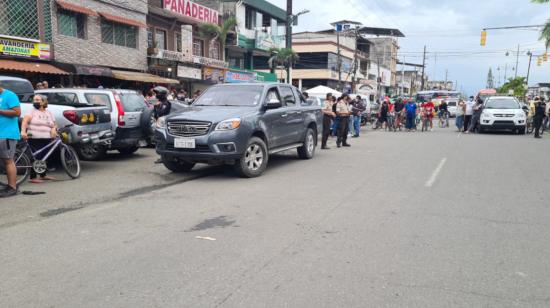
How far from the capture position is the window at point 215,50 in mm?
30917

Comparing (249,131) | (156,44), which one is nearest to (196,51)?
(156,44)

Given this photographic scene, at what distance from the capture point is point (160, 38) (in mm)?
26938

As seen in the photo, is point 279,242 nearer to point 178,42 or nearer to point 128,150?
point 128,150

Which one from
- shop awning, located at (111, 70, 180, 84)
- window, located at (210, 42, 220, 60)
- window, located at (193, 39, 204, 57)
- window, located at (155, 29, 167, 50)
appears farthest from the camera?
window, located at (210, 42, 220, 60)

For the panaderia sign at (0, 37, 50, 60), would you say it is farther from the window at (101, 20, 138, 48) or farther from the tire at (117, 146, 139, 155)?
the tire at (117, 146, 139, 155)

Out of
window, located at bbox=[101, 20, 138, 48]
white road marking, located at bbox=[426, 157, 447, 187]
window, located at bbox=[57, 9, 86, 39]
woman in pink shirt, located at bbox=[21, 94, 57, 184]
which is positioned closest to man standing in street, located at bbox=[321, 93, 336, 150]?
white road marking, located at bbox=[426, 157, 447, 187]

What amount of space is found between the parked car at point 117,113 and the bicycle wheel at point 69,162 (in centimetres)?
159

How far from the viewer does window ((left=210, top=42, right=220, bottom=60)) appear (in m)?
30.9

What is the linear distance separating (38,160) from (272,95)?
4.88 m

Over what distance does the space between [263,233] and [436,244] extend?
1913 mm

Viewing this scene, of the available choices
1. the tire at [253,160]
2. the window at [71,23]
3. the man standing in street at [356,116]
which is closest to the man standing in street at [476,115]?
the man standing in street at [356,116]

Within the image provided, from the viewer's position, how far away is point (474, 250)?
4.77 meters

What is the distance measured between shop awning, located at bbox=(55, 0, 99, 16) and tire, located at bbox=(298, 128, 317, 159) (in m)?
13.5

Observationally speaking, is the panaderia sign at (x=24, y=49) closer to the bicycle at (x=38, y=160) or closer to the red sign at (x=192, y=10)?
the red sign at (x=192, y=10)
